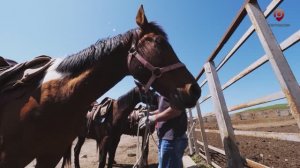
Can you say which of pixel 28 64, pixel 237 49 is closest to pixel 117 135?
pixel 28 64

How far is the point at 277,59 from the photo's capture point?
1697 millimetres

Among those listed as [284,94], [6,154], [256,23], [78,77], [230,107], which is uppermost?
[256,23]

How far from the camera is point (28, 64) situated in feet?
8.80

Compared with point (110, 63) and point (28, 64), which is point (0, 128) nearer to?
point (28, 64)

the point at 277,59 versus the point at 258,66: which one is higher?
the point at 258,66

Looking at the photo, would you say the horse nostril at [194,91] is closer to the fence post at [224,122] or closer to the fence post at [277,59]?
the fence post at [277,59]

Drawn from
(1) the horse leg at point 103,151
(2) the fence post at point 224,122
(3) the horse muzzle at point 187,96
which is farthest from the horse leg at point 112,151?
(3) the horse muzzle at point 187,96

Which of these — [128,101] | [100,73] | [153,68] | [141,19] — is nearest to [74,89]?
[100,73]

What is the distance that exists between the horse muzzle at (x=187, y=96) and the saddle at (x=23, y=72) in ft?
5.21

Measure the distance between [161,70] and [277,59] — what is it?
36.8 inches

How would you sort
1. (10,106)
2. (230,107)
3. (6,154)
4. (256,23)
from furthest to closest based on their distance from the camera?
(230,107), (10,106), (6,154), (256,23)

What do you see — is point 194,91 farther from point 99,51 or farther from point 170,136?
point 170,136

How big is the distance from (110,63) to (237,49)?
1536mm

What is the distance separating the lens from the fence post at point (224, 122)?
2.89 metres
